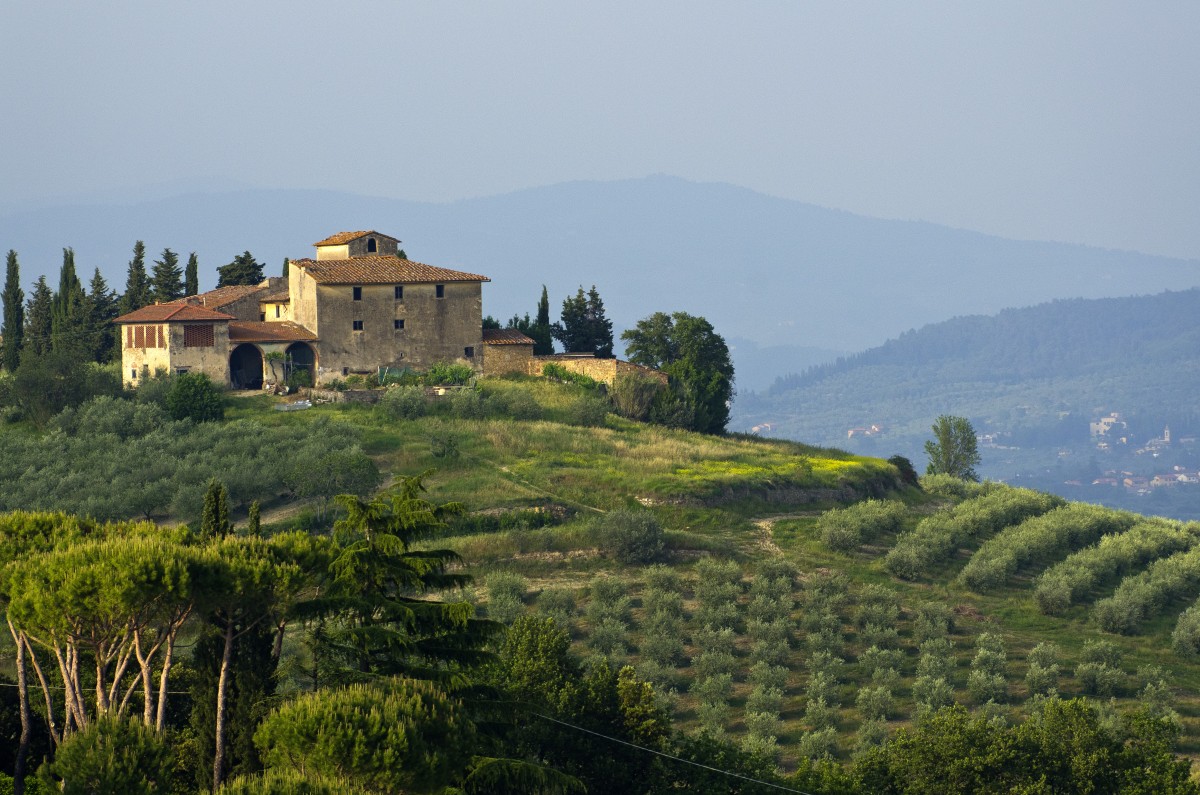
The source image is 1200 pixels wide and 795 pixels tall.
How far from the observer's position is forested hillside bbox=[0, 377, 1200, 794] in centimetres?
3027

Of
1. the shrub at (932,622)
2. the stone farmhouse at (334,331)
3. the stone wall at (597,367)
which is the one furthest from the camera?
the stone wall at (597,367)

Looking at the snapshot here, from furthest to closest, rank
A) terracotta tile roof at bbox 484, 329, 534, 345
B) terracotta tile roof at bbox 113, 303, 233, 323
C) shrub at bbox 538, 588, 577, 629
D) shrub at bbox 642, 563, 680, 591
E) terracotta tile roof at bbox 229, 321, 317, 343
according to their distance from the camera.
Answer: terracotta tile roof at bbox 484, 329, 534, 345 < terracotta tile roof at bbox 229, 321, 317, 343 < terracotta tile roof at bbox 113, 303, 233, 323 < shrub at bbox 642, 563, 680, 591 < shrub at bbox 538, 588, 577, 629

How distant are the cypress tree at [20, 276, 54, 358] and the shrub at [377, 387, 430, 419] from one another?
20756 millimetres

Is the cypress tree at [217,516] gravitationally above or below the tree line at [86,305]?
below

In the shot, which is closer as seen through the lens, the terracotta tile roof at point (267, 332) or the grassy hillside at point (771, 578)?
the grassy hillside at point (771, 578)

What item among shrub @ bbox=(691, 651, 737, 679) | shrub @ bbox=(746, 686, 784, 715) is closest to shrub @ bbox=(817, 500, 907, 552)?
shrub @ bbox=(691, 651, 737, 679)

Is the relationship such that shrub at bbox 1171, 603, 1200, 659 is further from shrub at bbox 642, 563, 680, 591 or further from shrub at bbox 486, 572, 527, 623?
shrub at bbox 486, 572, 527, 623

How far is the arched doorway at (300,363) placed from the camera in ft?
233

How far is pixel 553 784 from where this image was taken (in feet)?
101

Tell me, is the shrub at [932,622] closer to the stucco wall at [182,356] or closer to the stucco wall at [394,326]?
the stucco wall at [394,326]

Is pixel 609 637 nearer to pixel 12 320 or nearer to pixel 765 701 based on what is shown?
pixel 765 701

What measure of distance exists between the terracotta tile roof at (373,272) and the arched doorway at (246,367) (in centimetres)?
421

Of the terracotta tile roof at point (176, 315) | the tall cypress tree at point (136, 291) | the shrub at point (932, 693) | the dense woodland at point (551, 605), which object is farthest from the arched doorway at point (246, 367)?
the shrub at point (932, 693)

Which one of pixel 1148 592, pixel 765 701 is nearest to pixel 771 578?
pixel 765 701
